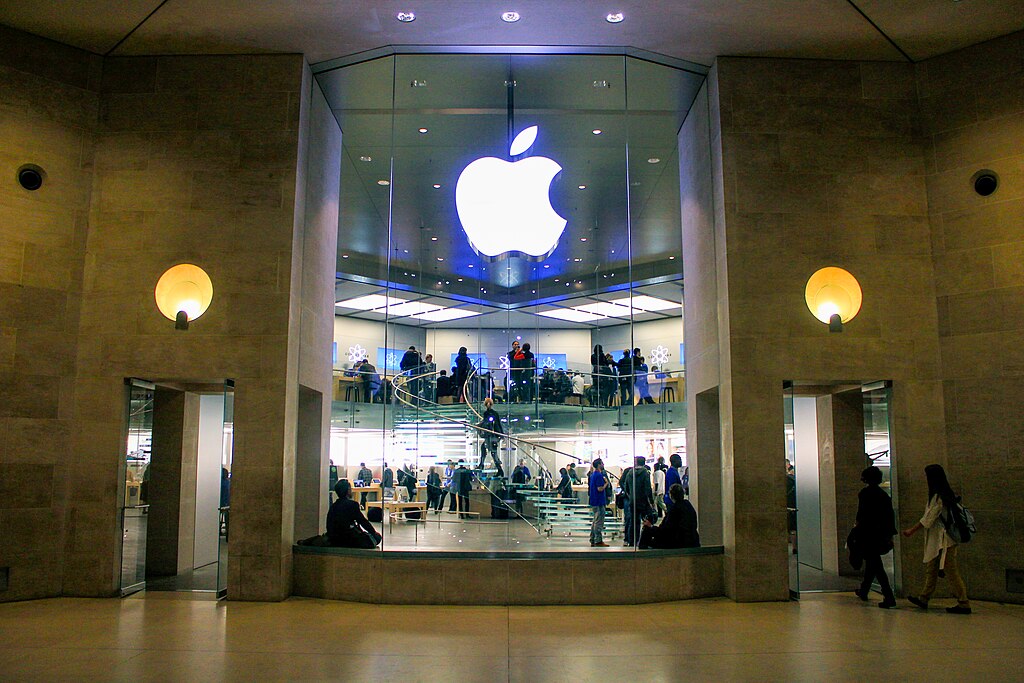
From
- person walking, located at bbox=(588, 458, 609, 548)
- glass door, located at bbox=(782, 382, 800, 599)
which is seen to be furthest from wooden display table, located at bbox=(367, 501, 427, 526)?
glass door, located at bbox=(782, 382, 800, 599)

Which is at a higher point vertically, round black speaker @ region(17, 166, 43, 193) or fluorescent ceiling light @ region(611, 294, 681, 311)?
round black speaker @ region(17, 166, 43, 193)

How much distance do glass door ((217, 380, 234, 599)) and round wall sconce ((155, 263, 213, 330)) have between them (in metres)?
0.97

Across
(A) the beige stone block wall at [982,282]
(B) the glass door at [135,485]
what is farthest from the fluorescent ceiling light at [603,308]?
(B) the glass door at [135,485]

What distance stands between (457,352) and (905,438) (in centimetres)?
639

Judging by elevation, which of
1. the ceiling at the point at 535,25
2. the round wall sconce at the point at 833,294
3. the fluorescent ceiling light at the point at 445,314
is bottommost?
the round wall sconce at the point at 833,294

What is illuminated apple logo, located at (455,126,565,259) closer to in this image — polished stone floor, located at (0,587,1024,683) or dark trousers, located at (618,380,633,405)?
dark trousers, located at (618,380,633,405)

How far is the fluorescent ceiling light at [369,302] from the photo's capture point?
10.7 meters

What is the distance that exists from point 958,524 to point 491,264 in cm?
681

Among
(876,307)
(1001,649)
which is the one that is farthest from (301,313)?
(1001,649)

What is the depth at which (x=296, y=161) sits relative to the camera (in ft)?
31.3

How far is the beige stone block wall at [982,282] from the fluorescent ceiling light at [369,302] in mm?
7026

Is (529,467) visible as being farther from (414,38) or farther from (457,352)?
(414,38)

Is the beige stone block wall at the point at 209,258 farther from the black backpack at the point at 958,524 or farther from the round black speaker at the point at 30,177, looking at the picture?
the black backpack at the point at 958,524

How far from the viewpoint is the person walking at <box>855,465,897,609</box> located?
8508 mm
